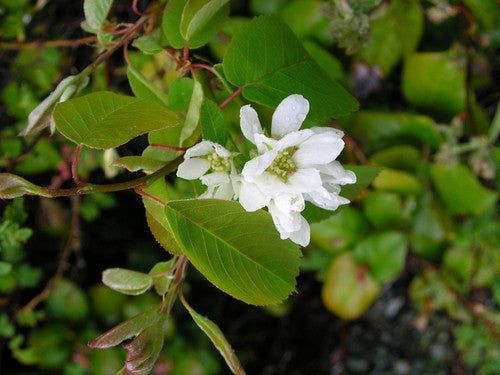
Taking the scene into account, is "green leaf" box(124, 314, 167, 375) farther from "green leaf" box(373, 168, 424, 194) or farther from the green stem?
"green leaf" box(373, 168, 424, 194)

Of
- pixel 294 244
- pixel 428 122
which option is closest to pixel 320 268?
pixel 428 122

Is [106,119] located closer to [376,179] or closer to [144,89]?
[144,89]

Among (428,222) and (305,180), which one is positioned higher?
(305,180)

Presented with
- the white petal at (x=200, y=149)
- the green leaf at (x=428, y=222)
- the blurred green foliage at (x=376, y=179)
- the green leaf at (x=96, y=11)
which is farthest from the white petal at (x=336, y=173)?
the green leaf at (x=428, y=222)

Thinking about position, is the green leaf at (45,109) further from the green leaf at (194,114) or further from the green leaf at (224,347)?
the green leaf at (224,347)

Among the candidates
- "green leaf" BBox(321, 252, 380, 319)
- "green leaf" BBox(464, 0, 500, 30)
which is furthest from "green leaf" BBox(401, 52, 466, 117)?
"green leaf" BBox(321, 252, 380, 319)

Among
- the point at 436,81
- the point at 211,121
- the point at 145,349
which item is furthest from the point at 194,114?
the point at 436,81
